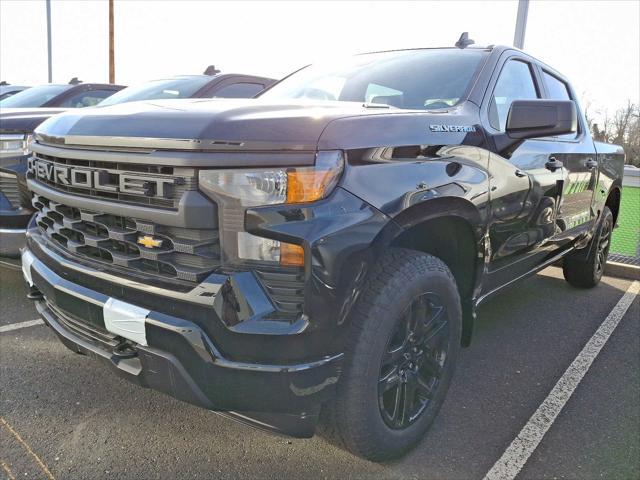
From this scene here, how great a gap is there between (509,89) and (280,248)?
2.05 m

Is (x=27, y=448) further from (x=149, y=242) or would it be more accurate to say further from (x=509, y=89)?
(x=509, y=89)

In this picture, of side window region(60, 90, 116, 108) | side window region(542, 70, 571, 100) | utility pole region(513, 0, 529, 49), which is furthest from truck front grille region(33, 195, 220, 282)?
utility pole region(513, 0, 529, 49)

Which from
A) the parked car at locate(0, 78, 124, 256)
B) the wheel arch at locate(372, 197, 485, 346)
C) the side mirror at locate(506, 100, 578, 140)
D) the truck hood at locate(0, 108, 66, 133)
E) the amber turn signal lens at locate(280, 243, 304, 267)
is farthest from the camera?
the truck hood at locate(0, 108, 66, 133)

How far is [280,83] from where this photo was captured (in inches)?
139

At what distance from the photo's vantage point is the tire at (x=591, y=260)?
468cm

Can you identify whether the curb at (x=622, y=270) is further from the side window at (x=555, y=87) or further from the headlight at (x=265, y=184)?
the headlight at (x=265, y=184)

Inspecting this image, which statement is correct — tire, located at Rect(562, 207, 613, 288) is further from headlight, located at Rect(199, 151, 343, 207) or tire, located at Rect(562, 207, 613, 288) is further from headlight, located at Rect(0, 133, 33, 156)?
headlight, located at Rect(0, 133, 33, 156)

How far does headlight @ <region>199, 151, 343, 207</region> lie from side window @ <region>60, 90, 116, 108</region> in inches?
214

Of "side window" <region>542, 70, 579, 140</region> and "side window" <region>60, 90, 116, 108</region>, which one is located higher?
"side window" <region>542, 70, 579, 140</region>

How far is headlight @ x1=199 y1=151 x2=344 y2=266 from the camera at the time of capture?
5.35ft

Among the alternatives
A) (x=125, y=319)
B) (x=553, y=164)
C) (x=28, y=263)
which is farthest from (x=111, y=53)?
(x=125, y=319)

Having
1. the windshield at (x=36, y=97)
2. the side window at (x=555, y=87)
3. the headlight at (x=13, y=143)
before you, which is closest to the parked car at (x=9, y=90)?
the windshield at (x=36, y=97)

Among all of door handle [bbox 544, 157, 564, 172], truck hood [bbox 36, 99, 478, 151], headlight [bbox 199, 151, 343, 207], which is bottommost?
door handle [bbox 544, 157, 564, 172]

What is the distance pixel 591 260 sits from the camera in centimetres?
474
